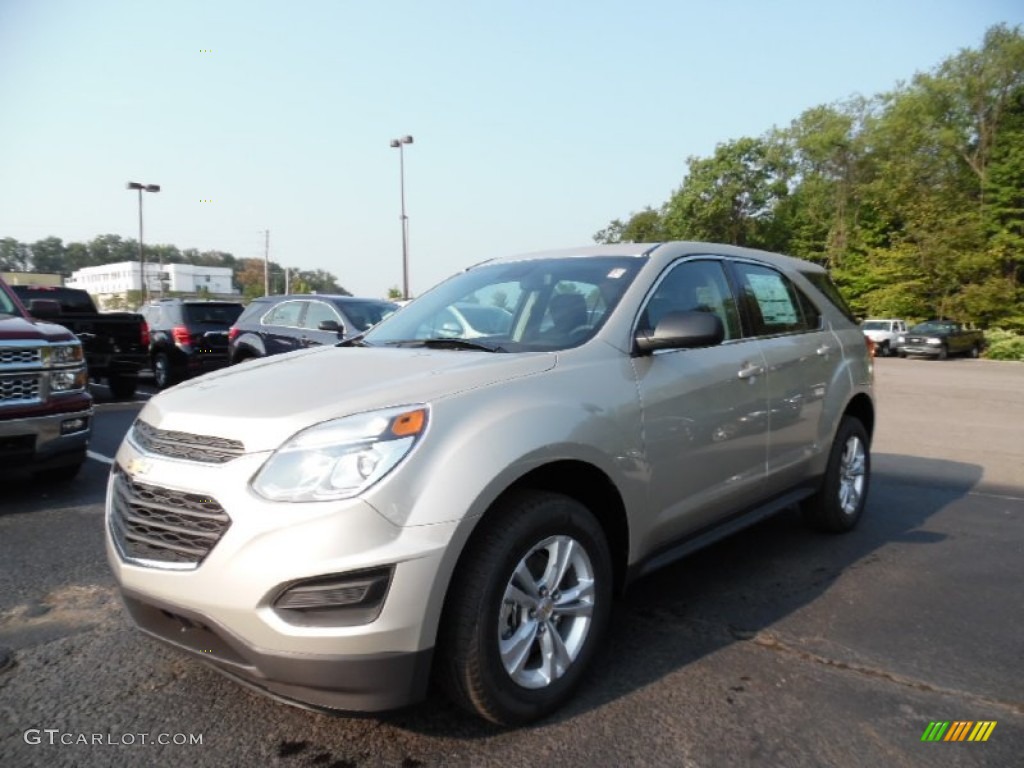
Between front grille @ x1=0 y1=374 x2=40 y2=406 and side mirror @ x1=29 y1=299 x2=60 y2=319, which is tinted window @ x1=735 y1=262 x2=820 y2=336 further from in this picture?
side mirror @ x1=29 y1=299 x2=60 y2=319

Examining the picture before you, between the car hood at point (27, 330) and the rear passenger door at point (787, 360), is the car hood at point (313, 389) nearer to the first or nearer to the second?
the rear passenger door at point (787, 360)

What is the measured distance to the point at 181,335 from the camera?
43.7ft

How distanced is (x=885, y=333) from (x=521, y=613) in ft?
112

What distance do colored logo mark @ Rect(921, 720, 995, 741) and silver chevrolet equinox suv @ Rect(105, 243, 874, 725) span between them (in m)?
1.09

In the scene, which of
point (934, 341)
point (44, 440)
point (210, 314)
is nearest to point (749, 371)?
point (44, 440)

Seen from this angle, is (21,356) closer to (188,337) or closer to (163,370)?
(188,337)

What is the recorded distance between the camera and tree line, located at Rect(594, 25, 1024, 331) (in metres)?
38.7

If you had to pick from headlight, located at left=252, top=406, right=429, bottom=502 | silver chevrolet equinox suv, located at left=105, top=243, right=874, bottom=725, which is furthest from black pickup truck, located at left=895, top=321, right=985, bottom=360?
headlight, located at left=252, top=406, right=429, bottom=502

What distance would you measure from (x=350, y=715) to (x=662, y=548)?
4.89 ft

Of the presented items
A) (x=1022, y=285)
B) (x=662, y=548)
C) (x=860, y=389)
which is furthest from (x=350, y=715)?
(x=1022, y=285)

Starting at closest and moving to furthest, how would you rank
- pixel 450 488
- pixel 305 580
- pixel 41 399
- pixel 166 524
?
pixel 305 580
pixel 450 488
pixel 166 524
pixel 41 399

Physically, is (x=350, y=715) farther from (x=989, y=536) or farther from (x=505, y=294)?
(x=989, y=536)

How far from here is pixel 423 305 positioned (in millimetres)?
3918

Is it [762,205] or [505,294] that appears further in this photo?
[762,205]
